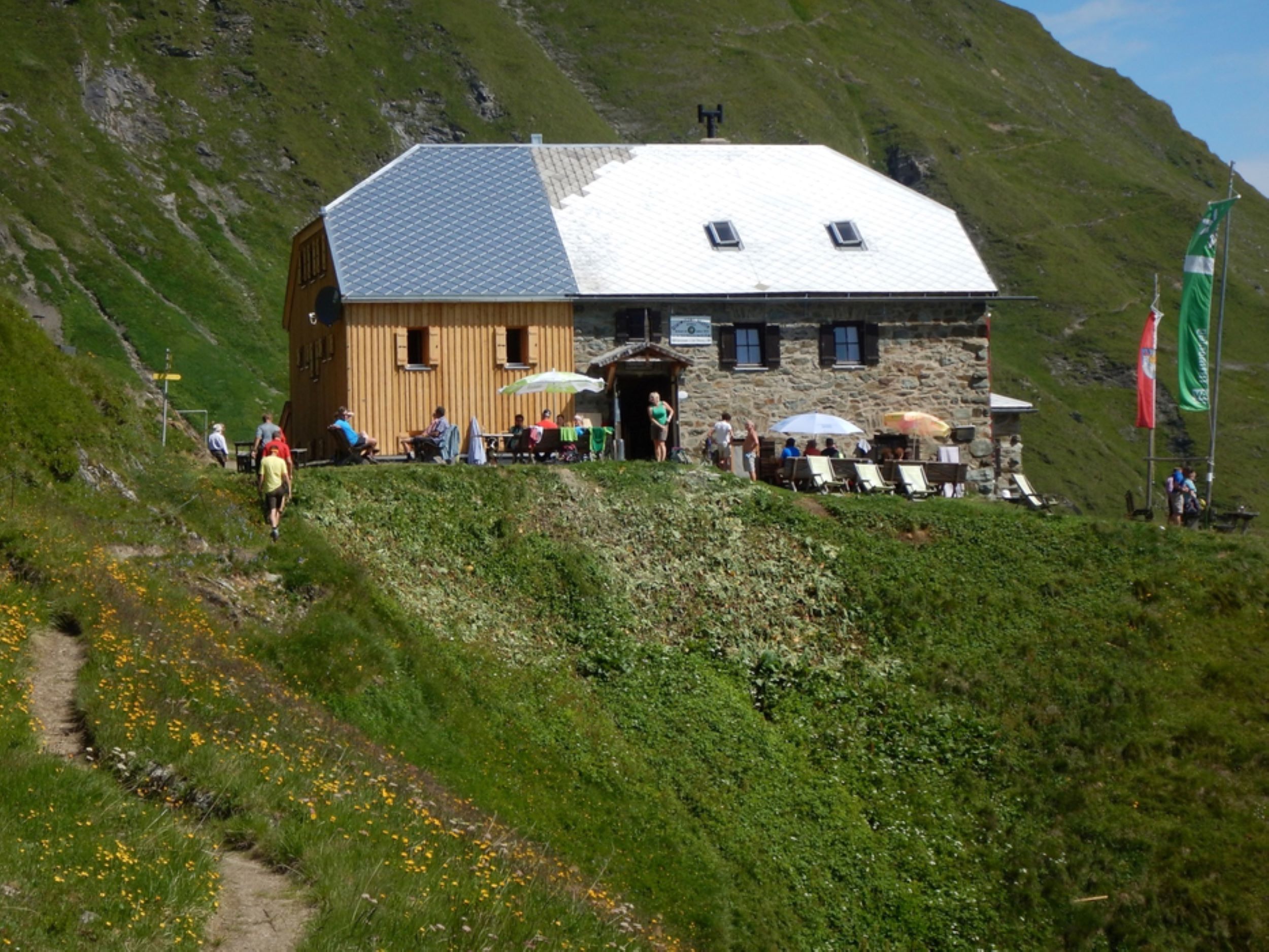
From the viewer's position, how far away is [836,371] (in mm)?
36594

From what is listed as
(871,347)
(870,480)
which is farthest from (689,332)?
(870,480)

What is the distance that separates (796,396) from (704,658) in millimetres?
11178

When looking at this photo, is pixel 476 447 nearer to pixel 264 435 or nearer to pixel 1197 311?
pixel 264 435

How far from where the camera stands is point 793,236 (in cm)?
3847

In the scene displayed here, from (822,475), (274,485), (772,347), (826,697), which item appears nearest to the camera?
(274,485)

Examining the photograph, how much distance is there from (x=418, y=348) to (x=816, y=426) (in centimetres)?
861

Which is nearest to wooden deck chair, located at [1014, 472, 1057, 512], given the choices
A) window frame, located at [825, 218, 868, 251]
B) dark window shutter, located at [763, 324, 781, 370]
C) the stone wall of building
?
the stone wall of building

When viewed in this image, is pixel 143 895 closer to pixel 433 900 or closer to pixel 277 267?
pixel 433 900

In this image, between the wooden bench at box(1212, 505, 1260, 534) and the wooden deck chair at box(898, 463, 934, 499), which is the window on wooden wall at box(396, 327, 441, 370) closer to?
the wooden deck chair at box(898, 463, 934, 499)

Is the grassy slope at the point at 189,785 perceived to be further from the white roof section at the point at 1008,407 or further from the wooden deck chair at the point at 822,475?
the white roof section at the point at 1008,407

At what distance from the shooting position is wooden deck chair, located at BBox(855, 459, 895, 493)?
108 feet

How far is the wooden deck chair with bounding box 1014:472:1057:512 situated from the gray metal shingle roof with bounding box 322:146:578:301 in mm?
10612

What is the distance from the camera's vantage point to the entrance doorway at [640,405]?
35906mm

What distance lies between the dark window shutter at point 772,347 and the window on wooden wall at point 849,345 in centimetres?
99
